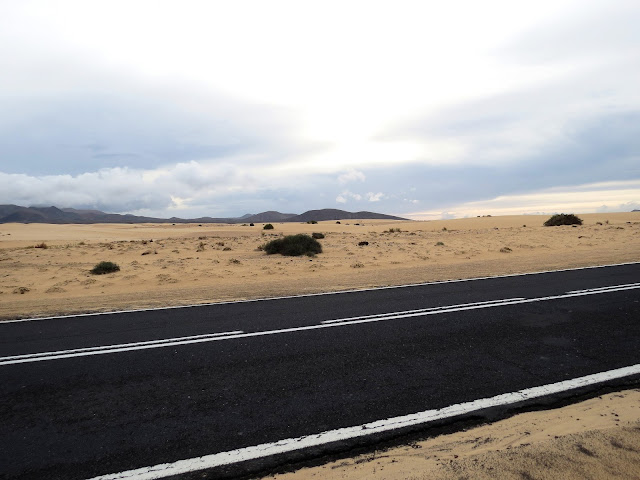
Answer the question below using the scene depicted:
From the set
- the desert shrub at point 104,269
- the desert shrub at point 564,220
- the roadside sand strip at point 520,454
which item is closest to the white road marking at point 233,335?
the roadside sand strip at point 520,454

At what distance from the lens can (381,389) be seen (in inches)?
181

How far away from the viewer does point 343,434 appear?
3.71 meters

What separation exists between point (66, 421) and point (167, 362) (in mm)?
1599

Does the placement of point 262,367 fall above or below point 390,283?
below

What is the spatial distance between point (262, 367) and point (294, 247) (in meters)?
15.0

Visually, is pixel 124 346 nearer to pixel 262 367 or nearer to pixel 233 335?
pixel 233 335

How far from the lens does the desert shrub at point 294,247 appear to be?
66.2 ft

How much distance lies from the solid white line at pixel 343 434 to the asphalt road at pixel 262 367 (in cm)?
8

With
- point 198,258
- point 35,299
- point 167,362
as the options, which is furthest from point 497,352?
point 198,258

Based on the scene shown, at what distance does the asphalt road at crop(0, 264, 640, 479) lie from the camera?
384 centimetres

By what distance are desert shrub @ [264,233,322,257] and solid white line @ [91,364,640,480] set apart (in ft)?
51.0

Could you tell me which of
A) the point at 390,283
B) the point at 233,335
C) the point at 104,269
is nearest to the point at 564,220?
the point at 390,283

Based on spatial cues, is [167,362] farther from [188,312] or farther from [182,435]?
[188,312]

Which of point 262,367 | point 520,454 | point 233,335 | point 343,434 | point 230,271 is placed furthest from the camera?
point 230,271
